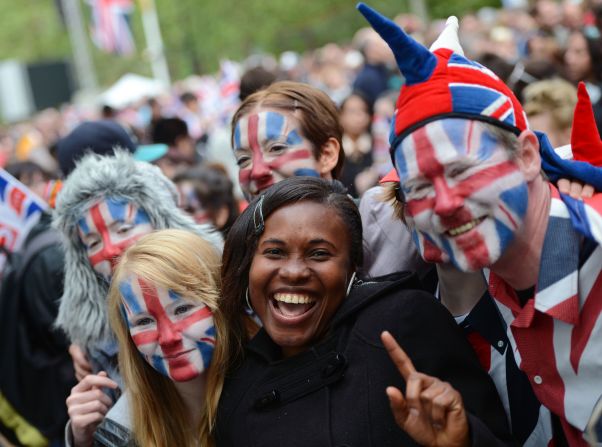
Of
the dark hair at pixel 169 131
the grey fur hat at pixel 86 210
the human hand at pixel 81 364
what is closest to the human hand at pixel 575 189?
the grey fur hat at pixel 86 210

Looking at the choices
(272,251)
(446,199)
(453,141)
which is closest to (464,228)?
(446,199)

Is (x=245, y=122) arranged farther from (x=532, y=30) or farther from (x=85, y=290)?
(x=532, y=30)

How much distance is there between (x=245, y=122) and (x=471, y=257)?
1531 millimetres

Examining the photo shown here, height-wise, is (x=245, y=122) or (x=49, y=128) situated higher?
(x=245, y=122)

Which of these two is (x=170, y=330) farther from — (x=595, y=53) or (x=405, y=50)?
(x=595, y=53)

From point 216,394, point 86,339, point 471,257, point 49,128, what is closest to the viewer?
point 471,257

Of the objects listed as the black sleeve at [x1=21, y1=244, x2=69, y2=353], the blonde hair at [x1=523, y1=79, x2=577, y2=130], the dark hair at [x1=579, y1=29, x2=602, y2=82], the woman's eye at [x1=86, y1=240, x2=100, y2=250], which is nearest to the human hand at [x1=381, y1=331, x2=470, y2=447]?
the woman's eye at [x1=86, y1=240, x2=100, y2=250]

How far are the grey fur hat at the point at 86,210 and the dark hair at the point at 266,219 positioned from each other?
0.75 m

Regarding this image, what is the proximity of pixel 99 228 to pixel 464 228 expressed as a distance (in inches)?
75.1

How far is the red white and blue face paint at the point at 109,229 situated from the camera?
3480 millimetres

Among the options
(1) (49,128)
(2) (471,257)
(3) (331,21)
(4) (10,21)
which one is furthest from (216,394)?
(4) (10,21)

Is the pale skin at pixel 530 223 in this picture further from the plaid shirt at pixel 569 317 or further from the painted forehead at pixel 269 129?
the painted forehead at pixel 269 129

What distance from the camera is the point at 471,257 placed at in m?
2.12

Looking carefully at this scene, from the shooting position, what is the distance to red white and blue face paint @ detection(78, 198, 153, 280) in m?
3.48
